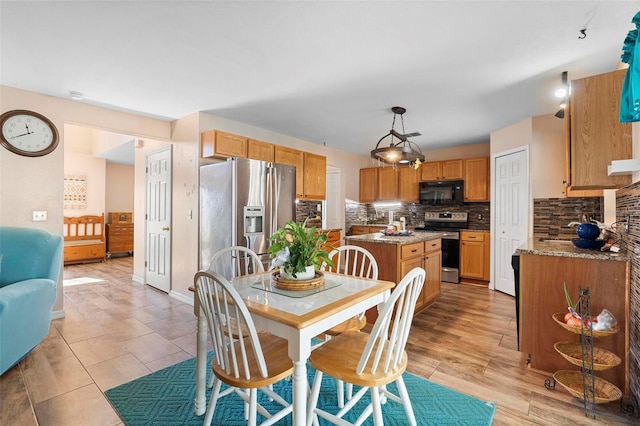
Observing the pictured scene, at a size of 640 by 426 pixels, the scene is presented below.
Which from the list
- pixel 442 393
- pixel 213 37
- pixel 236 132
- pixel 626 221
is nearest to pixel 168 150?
pixel 236 132

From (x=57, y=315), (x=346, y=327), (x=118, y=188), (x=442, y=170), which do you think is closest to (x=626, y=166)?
(x=346, y=327)

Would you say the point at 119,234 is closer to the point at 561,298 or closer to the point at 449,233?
the point at 449,233

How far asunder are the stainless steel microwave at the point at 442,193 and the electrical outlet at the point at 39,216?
18.3 feet

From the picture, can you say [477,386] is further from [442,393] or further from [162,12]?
[162,12]

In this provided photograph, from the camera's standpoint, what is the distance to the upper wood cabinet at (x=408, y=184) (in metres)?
5.87

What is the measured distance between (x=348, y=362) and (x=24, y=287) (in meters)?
2.47

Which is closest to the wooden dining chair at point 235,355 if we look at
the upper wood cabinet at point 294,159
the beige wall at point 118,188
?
the upper wood cabinet at point 294,159

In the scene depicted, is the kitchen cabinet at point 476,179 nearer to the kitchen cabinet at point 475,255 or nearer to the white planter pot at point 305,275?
the kitchen cabinet at point 475,255

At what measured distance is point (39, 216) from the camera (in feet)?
10.2

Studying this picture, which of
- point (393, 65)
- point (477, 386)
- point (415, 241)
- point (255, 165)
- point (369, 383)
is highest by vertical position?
point (393, 65)

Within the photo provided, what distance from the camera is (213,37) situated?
2.13 m

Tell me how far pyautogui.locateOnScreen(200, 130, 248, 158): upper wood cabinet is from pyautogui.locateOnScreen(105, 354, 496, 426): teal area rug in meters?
2.42

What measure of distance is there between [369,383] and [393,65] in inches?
92.5

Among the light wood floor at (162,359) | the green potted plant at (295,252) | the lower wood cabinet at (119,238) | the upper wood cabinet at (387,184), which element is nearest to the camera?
the green potted plant at (295,252)
